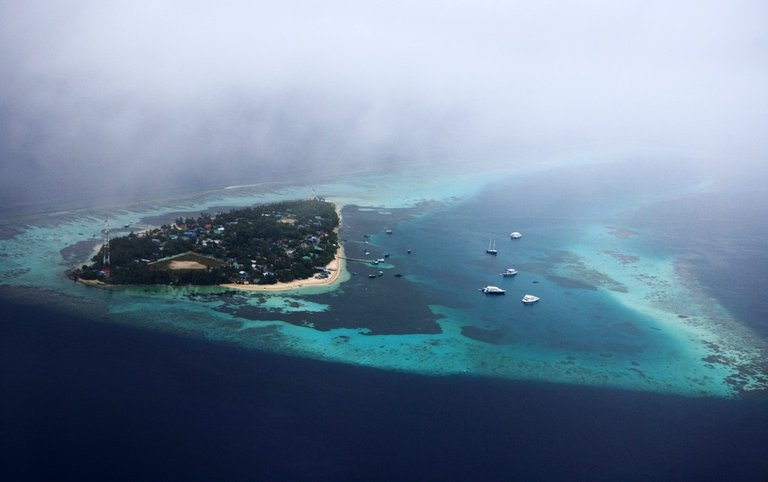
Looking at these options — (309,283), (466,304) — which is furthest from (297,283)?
(466,304)

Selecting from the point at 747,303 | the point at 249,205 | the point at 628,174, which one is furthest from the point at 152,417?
the point at 628,174

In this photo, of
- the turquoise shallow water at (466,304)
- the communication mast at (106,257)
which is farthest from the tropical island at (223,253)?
the turquoise shallow water at (466,304)

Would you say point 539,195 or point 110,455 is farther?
point 539,195

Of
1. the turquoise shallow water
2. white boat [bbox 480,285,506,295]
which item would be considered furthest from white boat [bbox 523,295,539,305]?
white boat [bbox 480,285,506,295]

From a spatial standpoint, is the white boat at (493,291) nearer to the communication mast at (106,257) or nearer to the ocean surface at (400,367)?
the ocean surface at (400,367)

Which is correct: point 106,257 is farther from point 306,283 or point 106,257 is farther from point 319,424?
point 319,424

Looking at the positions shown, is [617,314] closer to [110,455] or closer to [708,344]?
[708,344]
